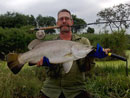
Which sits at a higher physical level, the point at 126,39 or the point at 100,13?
the point at 100,13

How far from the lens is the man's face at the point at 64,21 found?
110 inches

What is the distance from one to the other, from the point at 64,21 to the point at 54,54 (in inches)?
26.6

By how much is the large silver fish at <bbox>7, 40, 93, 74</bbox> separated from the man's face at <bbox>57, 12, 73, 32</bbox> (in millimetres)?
468

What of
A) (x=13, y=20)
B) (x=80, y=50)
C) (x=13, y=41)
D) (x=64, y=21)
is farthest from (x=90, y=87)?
(x=13, y=20)

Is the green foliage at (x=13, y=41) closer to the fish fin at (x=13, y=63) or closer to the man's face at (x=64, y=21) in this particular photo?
the man's face at (x=64, y=21)

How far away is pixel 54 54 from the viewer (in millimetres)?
2350

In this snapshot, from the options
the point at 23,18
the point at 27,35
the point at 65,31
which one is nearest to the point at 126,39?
the point at 27,35

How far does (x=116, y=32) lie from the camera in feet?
34.5

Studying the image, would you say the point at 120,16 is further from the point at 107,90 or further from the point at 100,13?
the point at 107,90

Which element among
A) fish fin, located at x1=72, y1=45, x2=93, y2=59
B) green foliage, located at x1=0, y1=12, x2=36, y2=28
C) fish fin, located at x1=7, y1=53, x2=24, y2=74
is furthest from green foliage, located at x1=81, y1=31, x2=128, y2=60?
green foliage, located at x1=0, y1=12, x2=36, y2=28

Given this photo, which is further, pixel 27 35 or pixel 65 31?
pixel 27 35

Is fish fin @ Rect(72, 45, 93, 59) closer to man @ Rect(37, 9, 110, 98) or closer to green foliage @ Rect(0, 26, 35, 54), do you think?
man @ Rect(37, 9, 110, 98)

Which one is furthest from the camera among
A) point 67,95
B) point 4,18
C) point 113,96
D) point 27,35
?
point 4,18

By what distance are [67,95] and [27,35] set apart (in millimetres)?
11383
